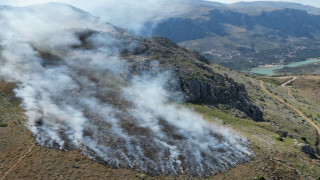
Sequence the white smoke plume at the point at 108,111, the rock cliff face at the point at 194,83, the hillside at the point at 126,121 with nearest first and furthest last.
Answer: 1. the hillside at the point at 126,121
2. the white smoke plume at the point at 108,111
3. the rock cliff face at the point at 194,83

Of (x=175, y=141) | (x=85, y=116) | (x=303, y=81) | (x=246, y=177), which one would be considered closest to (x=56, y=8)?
(x=85, y=116)

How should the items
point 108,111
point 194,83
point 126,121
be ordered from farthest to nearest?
1. point 194,83
2. point 108,111
3. point 126,121

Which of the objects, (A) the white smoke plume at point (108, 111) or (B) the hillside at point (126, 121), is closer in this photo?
(B) the hillside at point (126, 121)

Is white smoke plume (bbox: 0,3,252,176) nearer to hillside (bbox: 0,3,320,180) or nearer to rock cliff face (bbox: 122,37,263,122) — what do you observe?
hillside (bbox: 0,3,320,180)

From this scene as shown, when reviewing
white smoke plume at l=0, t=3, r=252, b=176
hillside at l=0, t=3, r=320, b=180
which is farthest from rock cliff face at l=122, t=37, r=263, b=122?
white smoke plume at l=0, t=3, r=252, b=176

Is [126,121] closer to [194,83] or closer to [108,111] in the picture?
[108,111]

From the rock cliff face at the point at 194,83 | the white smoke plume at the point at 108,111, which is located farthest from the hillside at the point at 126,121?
the rock cliff face at the point at 194,83

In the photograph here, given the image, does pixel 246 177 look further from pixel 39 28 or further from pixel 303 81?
pixel 303 81

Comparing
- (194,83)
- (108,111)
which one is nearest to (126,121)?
(108,111)

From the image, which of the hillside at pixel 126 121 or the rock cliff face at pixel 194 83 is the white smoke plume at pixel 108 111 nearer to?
the hillside at pixel 126 121

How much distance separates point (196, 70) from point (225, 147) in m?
37.6

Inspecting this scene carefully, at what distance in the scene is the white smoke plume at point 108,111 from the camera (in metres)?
36.2

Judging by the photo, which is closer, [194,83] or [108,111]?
[108,111]

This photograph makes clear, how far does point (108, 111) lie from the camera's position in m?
46.7
